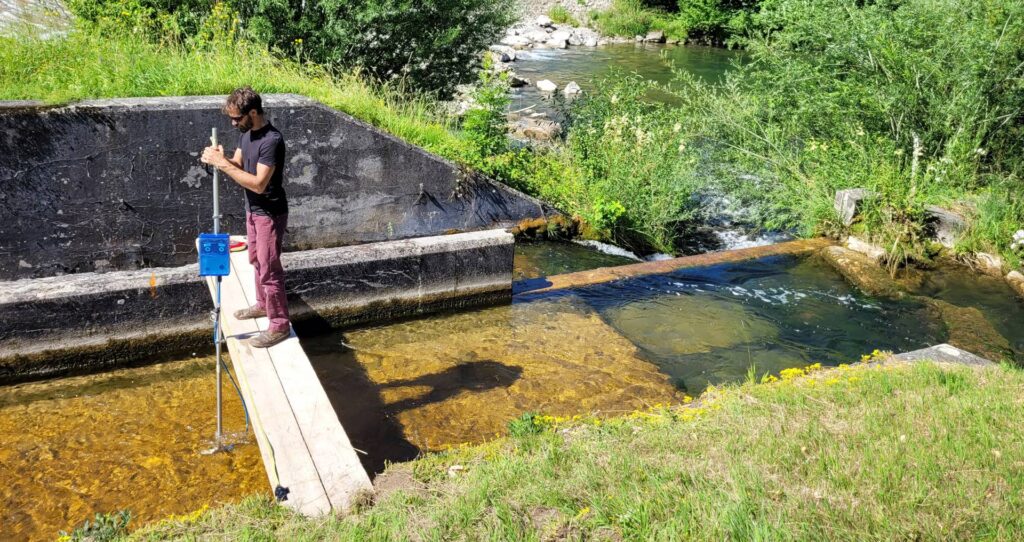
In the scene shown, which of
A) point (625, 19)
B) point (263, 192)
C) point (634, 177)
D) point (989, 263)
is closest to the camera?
point (263, 192)

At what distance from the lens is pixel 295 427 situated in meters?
4.49

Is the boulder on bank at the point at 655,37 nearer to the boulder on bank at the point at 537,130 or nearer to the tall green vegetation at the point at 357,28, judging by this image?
the boulder on bank at the point at 537,130

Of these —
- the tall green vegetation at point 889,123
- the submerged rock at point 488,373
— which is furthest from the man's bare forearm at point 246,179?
the tall green vegetation at point 889,123

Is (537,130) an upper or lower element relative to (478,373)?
upper

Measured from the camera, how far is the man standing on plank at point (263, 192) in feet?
16.2

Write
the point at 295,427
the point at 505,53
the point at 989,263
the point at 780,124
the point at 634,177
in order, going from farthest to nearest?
the point at 505,53
the point at 780,124
the point at 634,177
the point at 989,263
the point at 295,427

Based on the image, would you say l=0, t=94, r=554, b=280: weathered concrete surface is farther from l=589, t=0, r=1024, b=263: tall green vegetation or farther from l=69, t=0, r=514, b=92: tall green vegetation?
l=589, t=0, r=1024, b=263: tall green vegetation

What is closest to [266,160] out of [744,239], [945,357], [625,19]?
[945,357]

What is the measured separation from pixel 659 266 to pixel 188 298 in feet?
16.2

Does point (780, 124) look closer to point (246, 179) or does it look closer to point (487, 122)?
point (487, 122)

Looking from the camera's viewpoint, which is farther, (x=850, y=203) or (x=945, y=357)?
(x=850, y=203)

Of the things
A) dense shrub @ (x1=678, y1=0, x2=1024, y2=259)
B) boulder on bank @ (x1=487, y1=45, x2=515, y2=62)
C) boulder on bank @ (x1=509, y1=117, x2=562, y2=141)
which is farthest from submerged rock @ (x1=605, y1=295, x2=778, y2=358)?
boulder on bank @ (x1=487, y1=45, x2=515, y2=62)

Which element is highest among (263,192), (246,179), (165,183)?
(246,179)

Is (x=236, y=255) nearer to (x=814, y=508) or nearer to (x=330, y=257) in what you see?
(x=330, y=257)
